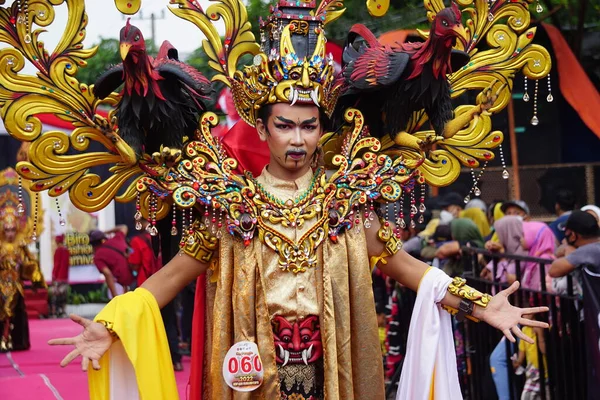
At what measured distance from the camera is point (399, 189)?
4262 millimetres

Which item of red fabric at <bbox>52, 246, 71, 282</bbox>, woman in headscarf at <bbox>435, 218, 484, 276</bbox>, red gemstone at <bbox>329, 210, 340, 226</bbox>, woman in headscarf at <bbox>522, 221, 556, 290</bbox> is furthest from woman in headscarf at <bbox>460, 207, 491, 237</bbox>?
red fabric at <bbox>52, 246, 71, 282</bbox>

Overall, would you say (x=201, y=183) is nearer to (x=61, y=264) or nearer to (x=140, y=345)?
(x=140, y=345)

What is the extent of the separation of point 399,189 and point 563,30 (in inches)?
333

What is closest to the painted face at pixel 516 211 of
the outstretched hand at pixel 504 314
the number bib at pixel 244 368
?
the outstretched hand at pixel 504 314

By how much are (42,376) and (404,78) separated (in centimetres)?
613

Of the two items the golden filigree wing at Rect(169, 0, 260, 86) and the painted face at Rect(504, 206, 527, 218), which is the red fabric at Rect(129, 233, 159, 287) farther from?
the golden filigree wing at Rect(169, 0, 260, 86)

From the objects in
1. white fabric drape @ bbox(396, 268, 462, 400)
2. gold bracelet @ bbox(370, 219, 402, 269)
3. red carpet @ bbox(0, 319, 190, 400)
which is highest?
gold bracelet @ bbox(370, 219, 402, 269)

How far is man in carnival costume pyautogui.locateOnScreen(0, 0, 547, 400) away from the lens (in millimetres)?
4094

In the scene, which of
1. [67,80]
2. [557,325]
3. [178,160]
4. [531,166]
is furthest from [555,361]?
[531,166]

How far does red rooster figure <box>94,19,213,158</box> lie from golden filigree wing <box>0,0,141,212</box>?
0.09 metres

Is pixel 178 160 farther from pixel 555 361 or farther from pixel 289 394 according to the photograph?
pixel 555 361

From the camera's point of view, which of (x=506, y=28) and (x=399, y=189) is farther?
(x=506, y=28)

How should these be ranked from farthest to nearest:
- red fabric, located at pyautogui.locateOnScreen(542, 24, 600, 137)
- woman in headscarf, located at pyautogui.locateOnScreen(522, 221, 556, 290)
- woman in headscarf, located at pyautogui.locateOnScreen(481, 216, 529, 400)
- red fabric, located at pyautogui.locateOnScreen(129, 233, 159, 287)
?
red fabric, located at pyautogui.locateOnScreen(542, 24, 600, 137) < red fabric, located at pyautogui.locateOnScreen(129, 233, 159, 287) < woman in headscarf, located at pyautogui.locateOnScreen(522, 221, 556, 290) < woman in headscarf, located at pyautogui.locateOnScreen(481, 216, 529, 400)

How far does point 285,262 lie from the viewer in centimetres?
411
